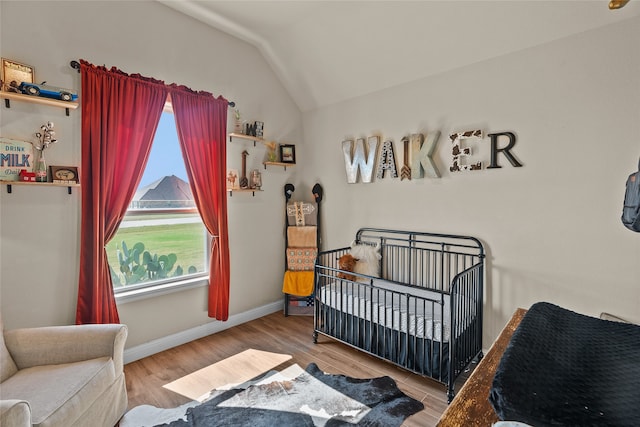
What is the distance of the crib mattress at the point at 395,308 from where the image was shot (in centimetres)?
207

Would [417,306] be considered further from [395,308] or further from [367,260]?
[367,260]

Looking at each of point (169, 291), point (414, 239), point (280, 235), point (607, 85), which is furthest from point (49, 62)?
point (607, 85)

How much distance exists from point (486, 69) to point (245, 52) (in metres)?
2.24

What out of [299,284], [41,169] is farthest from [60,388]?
[299,284]

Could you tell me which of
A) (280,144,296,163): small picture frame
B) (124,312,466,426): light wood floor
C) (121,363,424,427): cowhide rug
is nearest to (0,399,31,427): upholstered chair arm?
(121,363,424,427): cowhide rug

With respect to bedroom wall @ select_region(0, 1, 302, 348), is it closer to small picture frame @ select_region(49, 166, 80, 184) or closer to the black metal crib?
small picture frame @ select_region(49, 166, 80, 184)

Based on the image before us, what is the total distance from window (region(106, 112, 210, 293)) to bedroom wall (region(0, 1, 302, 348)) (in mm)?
230

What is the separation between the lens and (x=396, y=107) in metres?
2.91

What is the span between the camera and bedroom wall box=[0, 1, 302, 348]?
1.96 metres

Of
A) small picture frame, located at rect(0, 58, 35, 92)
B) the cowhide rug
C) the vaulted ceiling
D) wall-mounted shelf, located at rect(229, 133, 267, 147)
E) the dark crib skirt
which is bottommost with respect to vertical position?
the cowhide rug

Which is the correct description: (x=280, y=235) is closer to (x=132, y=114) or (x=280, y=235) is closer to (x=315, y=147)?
(x=315, y=147)

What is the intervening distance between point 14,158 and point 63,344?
1189 mm

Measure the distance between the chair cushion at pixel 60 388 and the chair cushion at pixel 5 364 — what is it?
0.09 feet

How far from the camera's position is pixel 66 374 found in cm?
154
